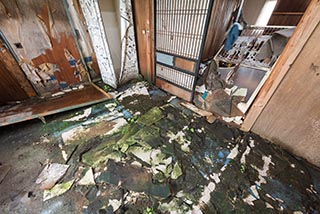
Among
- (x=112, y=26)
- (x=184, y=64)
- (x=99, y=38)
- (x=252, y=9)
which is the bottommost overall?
(x=184, y=64)

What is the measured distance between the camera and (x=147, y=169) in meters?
1.64

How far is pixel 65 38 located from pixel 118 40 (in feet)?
3.31

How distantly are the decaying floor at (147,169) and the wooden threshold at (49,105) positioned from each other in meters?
0.15

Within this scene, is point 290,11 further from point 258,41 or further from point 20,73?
point 20,73

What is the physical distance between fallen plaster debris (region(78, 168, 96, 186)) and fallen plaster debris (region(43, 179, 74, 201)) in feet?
0.35

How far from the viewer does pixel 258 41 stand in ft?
9.23

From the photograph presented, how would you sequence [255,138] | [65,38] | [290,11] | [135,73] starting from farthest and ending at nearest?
[290,11] → [135,73] → [65,38] → [255,138]

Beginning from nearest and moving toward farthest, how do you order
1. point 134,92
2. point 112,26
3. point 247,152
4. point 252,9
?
point 247,152, point 112,26, point 134,92, point 252,9

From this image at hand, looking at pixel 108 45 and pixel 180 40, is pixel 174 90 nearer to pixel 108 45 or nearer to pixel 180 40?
pixel 180 40

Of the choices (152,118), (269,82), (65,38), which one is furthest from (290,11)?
(65,38)

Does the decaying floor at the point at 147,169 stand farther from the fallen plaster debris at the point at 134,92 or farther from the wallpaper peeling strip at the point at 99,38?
the wallpaper peeling strip at the point at 99,38

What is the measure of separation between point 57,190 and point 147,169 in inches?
39.3

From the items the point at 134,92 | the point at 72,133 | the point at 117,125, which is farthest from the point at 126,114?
the point at 72,133

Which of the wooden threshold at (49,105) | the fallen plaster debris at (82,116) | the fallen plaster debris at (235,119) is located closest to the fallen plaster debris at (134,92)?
the wooden threshold at (49,105)
